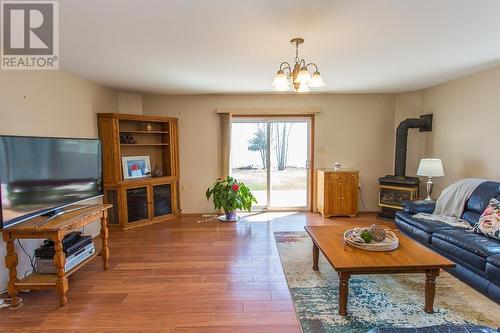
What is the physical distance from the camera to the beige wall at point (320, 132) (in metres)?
5.07

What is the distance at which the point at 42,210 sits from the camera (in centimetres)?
240

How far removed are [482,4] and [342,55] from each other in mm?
1221

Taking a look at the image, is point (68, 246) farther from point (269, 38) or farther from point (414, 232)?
point (414, 232)

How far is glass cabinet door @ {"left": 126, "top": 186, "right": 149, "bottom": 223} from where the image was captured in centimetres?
433

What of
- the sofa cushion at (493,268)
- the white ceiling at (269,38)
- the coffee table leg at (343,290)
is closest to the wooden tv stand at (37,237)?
A: the white ceiling at (269,38)

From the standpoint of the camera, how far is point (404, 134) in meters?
4.61

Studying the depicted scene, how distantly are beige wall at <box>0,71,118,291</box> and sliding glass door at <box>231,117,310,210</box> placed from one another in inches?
97.4

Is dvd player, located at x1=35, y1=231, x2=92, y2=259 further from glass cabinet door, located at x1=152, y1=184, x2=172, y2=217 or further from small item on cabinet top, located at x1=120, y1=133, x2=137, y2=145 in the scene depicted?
small item on cabinet top, located at x1=120, y1=133, x2=137, y2=145

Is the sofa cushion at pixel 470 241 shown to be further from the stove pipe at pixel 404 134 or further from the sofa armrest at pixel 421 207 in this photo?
the stove pipe at pixel 404 134

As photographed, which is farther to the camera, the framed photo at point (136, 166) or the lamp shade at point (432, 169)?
the framed photo at point (136, 166)

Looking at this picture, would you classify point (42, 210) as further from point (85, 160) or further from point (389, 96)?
point (389, 96)

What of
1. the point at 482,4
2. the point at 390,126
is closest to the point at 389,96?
the point at 390,126

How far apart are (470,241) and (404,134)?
2.58 m

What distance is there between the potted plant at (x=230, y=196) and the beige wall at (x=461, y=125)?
3228mm
